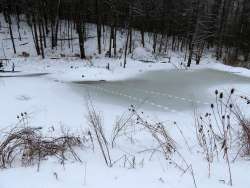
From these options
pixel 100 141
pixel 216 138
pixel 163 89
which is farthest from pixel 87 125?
pixel 163 89

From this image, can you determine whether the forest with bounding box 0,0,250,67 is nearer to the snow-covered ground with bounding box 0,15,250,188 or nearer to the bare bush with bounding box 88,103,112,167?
the snow-covered ground with bounding box 0,15,250,188

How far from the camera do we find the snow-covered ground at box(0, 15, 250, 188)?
10.1ft

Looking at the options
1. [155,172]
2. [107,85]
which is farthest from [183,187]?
[107,85]

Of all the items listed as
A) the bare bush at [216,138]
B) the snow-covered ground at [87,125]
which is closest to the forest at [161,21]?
the snow-covered ground at [87,125]

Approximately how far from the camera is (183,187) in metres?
2.93

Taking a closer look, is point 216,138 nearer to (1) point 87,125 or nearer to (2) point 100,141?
(2) point 100,141

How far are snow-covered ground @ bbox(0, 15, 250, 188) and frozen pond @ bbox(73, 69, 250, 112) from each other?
195mm

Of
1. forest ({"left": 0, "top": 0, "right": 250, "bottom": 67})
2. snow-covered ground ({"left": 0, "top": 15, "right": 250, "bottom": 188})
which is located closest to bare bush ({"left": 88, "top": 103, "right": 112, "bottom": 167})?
snow-covered ground ({"left": 0, "top": 15, "right": 250, "bottom": 188})

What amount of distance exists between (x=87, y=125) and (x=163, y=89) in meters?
5.56

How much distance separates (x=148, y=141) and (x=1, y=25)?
87.0 feet

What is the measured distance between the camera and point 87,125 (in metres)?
7.26

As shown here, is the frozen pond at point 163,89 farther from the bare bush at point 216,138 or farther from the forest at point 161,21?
the forest at point 161,21

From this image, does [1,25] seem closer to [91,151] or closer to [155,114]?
[155,114]

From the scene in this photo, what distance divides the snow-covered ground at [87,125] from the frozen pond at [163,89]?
0.20 metres
